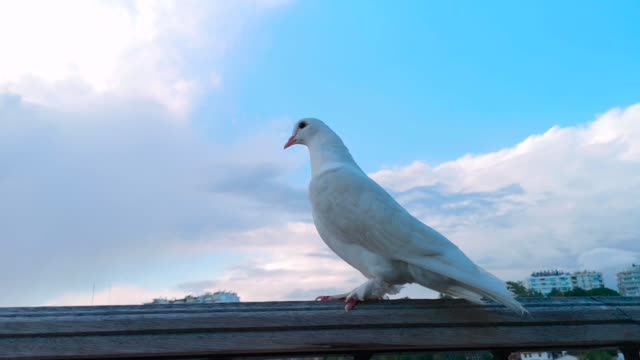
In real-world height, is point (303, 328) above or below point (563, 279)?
below

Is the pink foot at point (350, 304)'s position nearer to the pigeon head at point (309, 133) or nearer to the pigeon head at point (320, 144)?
the pigeon head at point (320, 144)

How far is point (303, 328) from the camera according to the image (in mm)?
1896

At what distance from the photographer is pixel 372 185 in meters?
3.29

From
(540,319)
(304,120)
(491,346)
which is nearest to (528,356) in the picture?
(540,319)

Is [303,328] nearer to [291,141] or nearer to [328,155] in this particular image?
[328,155]

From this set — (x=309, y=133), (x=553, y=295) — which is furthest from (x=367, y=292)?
(x=309, y=133)

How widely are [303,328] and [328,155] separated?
6.70ft

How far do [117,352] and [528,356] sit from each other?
1.83m

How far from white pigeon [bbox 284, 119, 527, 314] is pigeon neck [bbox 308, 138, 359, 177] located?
0.09 metres

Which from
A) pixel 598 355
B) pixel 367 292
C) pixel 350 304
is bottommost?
pixel 598 355

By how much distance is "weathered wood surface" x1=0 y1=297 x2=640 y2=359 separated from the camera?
175 cm

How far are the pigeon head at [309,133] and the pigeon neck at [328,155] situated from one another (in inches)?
2.9

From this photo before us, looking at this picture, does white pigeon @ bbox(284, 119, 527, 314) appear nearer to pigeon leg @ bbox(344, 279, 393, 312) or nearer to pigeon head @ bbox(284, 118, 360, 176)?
pigeon leg @ bbox(344, 279, 393, 312)

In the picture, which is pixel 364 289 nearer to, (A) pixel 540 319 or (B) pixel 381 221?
(B) pixel 381 221
